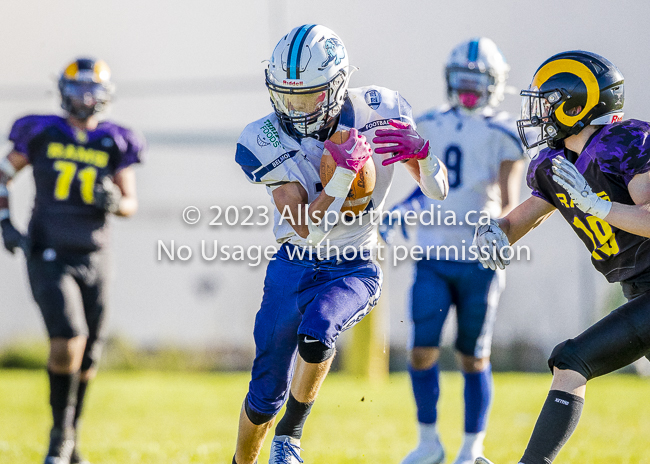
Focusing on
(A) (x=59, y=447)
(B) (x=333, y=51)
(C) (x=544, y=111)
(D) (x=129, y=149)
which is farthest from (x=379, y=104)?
(A) (x=59, y=447)

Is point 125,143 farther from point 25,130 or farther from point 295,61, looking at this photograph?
point 295,61

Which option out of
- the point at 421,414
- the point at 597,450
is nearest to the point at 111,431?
the point at 421,414

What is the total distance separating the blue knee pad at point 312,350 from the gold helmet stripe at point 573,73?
1.19 meters

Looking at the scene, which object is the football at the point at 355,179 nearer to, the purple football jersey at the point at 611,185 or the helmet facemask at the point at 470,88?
the purple football jersey at the point at 611,185

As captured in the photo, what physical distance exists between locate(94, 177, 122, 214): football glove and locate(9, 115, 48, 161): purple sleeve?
1.58 ft

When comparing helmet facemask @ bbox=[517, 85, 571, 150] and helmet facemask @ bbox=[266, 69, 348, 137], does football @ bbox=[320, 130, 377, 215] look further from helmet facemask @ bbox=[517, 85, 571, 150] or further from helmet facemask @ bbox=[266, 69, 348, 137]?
helmet facemask @ bbox=[517, 85, 571, 150]

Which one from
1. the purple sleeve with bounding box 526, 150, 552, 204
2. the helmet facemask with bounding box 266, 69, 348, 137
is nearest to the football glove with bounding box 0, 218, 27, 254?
the helmet facemask with bounding box 266, 69, 348, 137

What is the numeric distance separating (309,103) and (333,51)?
23 cm

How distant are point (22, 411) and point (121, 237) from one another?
381 centimetres

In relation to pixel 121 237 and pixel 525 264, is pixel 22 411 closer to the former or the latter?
pixel 121 237

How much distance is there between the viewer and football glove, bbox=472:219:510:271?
2852 millimetres

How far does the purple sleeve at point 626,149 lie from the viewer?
2.56 m

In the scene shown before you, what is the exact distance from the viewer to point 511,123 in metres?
4.20

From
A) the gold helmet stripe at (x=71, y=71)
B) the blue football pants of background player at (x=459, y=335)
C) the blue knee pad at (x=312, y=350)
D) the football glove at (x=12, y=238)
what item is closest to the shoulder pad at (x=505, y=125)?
the blue football pants of background player at (x=459, y=335)
